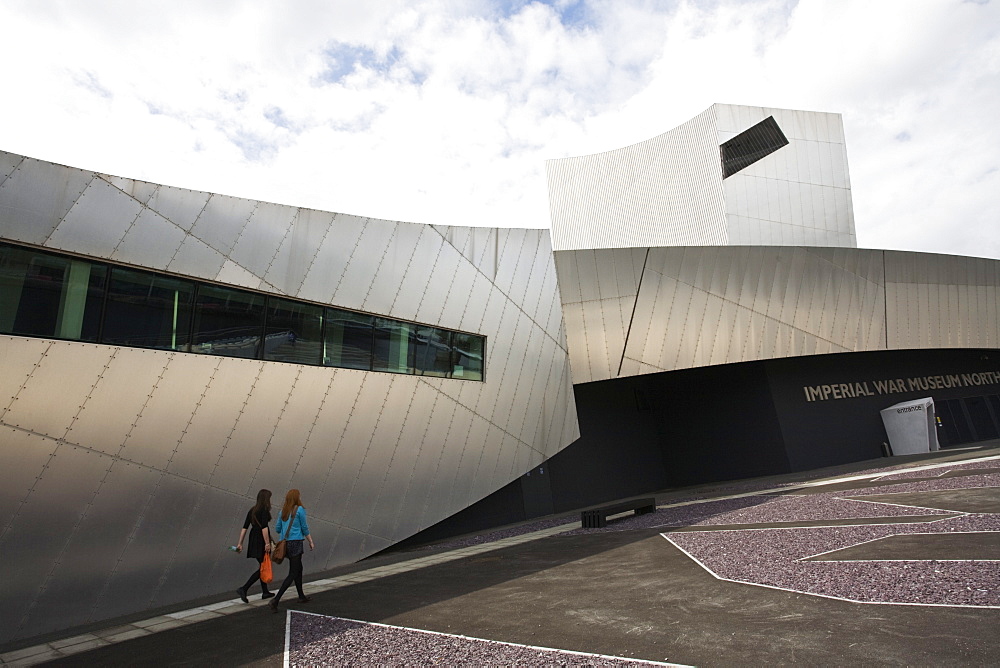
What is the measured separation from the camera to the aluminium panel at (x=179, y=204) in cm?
859

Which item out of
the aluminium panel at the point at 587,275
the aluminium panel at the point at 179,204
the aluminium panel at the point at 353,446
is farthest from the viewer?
the aluminium panel at the point at 587,275

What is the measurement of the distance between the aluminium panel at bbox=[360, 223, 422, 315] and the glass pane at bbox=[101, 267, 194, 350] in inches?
137

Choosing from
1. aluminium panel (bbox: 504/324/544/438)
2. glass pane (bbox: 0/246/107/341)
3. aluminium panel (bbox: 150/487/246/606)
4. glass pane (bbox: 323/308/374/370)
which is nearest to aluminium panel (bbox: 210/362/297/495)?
aluminium panel (bbox: 150/487/246/606)

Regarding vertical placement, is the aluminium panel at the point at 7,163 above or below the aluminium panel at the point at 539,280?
below

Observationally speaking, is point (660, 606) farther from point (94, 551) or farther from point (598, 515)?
point (598, 515)

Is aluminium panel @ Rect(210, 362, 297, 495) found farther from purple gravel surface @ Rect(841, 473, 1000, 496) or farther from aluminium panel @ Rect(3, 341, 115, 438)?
purple gravel surface @ Rect(841, 473, 1000, 496)

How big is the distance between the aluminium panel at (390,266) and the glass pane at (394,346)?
35cm

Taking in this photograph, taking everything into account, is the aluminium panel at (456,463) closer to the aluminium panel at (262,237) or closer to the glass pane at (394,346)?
the glass pane at (394,346)

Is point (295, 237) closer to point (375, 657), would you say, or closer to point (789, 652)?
point (375, 657)

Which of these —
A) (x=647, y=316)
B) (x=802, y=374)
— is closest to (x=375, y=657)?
(x=647, y=316)

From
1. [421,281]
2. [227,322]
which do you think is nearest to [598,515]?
[421,281]

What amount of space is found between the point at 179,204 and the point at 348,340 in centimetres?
375

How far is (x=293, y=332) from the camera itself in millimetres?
10172

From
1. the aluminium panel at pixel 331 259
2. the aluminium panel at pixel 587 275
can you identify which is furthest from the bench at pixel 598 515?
the aluminium panel at pixel 331 259
